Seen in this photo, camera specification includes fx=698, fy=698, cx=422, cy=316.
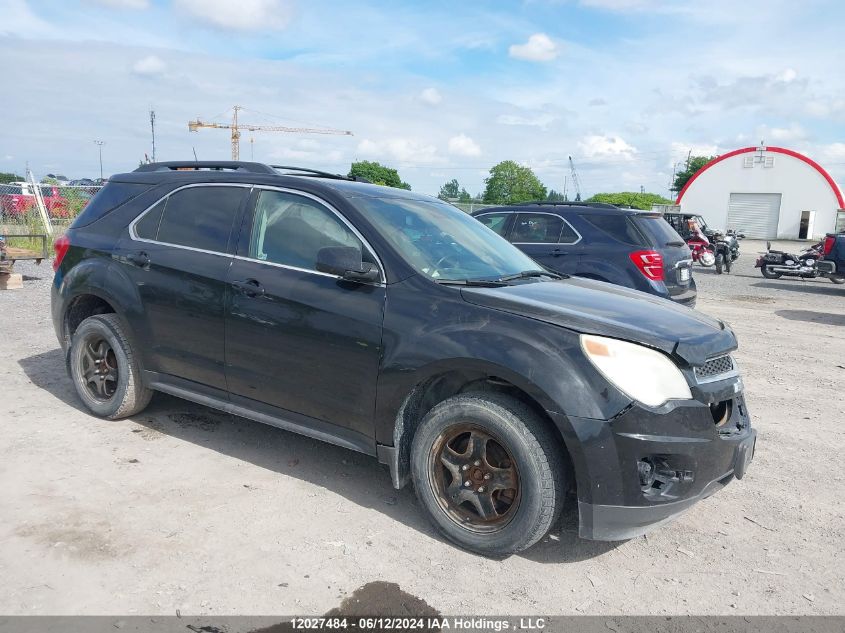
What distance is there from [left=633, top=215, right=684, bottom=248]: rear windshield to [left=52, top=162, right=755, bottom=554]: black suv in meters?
4.42

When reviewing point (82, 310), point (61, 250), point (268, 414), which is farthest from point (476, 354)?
point (61, 250)

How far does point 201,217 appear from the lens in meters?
4.71

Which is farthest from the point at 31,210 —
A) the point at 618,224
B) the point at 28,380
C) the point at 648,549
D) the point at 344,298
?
the point at 648,549

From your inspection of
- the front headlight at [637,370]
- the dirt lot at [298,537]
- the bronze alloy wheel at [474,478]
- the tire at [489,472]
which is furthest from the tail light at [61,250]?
the front headlight at [637,370]

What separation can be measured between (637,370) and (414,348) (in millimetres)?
1104

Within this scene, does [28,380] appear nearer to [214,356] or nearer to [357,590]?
[214,356]

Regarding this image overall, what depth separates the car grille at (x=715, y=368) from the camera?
3412mm

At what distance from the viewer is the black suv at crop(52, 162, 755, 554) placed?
3.24 m

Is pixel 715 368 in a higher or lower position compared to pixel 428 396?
higher

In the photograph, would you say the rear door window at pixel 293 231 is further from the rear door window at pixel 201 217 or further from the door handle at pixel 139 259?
the door handle at pixel 139 259

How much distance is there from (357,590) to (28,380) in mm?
4504

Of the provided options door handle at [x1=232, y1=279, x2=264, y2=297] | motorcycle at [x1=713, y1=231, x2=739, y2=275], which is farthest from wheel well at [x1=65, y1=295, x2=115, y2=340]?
motorcycle at [x1=713, y1=231, x2=739, y2=275]

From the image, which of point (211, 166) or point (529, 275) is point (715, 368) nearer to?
point (529, 275)

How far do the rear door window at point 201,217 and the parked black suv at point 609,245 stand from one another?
4.77m
